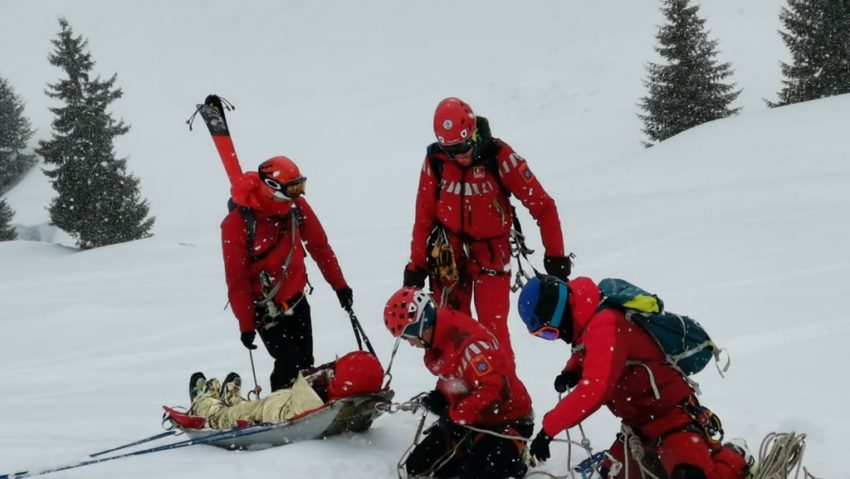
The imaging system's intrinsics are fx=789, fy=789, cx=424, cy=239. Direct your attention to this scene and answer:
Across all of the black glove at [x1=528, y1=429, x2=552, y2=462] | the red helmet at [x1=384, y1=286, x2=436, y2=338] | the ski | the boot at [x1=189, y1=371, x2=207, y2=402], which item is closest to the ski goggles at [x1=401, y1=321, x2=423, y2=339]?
the red helmet at [x1=384, y1=286, x2=436, y2=338]

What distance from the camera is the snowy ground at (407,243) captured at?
18.0 ft

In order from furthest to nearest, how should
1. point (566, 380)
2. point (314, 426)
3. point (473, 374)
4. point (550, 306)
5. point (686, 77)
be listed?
Answer: 1. point (686, 77)
2. point (314, 426)
3. point (473, 374)
4. point (566, 380)
5. point (550, 306)

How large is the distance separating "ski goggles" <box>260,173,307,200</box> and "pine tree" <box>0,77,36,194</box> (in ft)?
110

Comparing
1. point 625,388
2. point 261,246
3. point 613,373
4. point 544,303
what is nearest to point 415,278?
point 261,246

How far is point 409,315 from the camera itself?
4.28m

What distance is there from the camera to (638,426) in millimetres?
3977

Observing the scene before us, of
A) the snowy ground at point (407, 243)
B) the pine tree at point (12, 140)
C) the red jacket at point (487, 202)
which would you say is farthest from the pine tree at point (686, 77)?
the pine tree at point (12, 140)

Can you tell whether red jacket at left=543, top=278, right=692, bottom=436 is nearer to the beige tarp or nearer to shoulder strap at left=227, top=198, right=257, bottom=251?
Result: the beige tarp

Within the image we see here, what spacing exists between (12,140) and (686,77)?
93.3 ft

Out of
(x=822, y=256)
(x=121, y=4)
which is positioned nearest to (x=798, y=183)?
(x=822, y=256)

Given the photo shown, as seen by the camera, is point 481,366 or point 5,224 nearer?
point 481,366

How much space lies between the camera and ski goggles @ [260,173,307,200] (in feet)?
17.3

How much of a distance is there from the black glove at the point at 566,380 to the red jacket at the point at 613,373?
161 mm

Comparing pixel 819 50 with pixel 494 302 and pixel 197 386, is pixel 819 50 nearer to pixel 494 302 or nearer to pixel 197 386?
pixel 494 302
